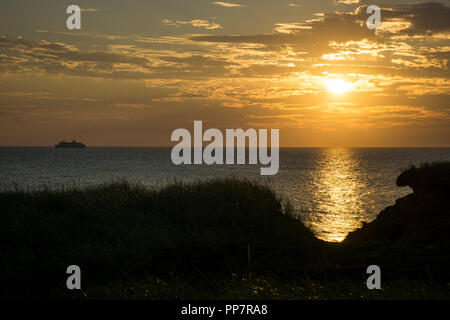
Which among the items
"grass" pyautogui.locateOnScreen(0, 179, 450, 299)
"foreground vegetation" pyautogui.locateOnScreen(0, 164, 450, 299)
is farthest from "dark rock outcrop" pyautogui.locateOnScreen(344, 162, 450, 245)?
"grass" pyautogui.locateOnScreen(0, 179, 450, 299)

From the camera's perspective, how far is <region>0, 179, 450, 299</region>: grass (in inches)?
341

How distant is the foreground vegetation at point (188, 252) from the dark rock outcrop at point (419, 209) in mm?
3191

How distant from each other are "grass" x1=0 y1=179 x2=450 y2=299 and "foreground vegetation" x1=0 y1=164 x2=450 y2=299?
0.04m

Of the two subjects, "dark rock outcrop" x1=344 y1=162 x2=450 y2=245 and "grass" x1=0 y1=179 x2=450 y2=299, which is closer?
"grass" x1=0 y1=179 x2=450 y2=299

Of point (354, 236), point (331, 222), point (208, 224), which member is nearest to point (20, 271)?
point (208, 224)

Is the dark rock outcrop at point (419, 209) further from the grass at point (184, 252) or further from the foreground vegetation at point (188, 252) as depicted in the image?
the grass at point (184, 252)

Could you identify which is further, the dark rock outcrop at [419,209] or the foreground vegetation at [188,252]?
the dark rock outcrop at [419,209]

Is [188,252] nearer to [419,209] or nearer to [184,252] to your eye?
[184,252]

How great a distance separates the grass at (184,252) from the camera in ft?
28.4

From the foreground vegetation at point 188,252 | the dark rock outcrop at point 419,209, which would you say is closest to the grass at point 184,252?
the foreground vegetation at point 188,252

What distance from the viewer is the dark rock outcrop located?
15538 millimetres

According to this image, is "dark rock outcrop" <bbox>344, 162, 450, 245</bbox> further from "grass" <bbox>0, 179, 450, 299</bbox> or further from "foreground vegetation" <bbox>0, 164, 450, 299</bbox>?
"grass" <bbox>0, 179, 450, 299</bbox>

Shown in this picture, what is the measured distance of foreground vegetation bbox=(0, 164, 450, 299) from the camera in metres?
8.66

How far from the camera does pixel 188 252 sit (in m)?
12.2
